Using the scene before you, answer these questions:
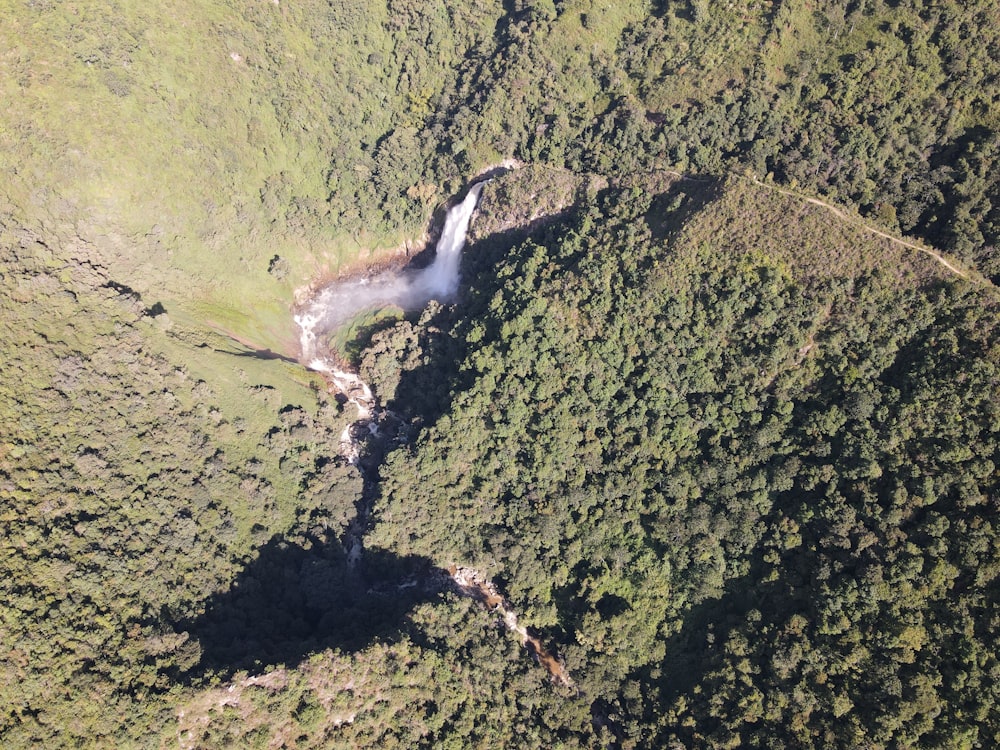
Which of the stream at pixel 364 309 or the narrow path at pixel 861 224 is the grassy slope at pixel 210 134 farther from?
the narrow path at pixel 861 224

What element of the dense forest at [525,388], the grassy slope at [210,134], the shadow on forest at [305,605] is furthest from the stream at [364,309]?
the shadow on forest at [305,605]

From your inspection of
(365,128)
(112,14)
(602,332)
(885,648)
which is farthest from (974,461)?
(112,14)

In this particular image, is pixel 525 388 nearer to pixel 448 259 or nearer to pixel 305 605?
pixel 448 259

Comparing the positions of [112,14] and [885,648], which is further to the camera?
[112,14]

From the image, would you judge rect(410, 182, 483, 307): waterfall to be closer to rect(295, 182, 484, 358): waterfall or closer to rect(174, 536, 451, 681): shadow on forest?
rect(295, 182, 484, 358): waterfall

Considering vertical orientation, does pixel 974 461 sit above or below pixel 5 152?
below

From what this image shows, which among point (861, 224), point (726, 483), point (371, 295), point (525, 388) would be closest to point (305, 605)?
point (525, 388)

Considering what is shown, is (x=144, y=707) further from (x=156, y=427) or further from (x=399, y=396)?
(x=399, y=396)
